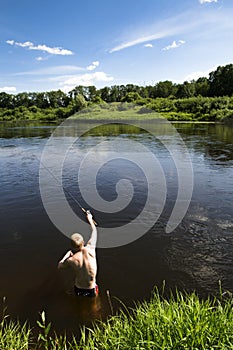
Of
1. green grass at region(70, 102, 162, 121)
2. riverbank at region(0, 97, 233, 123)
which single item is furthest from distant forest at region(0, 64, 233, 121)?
green grass at region(70, 102, 162, 121)

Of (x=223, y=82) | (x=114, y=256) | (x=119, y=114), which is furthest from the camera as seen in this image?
(x=223, y=82)

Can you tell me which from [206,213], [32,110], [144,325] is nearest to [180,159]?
[206,213]

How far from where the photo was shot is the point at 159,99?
11506cm

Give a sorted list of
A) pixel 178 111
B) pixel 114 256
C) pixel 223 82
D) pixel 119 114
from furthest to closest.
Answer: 1. pixel 223 82
2. pixel 119 114
3. pixel 178 111
4. pixel 114 256

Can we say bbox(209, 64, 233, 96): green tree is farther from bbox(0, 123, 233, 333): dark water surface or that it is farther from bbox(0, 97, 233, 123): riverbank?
bbox(0, 123, 233, 333): dark water surface

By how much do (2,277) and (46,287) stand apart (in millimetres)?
1301

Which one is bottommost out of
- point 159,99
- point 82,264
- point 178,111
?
point 82,264

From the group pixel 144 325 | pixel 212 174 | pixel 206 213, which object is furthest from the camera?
pixel 212 174

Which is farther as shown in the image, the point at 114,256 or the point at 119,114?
the point at 119,114

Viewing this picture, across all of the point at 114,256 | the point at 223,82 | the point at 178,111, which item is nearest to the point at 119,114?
the point at 178,111

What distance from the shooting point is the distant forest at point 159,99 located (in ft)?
255

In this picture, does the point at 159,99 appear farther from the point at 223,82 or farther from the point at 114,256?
the point at 114,256

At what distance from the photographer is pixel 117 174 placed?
18469 millimetres

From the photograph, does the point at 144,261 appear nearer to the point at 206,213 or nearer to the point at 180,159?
the point at 206,213
